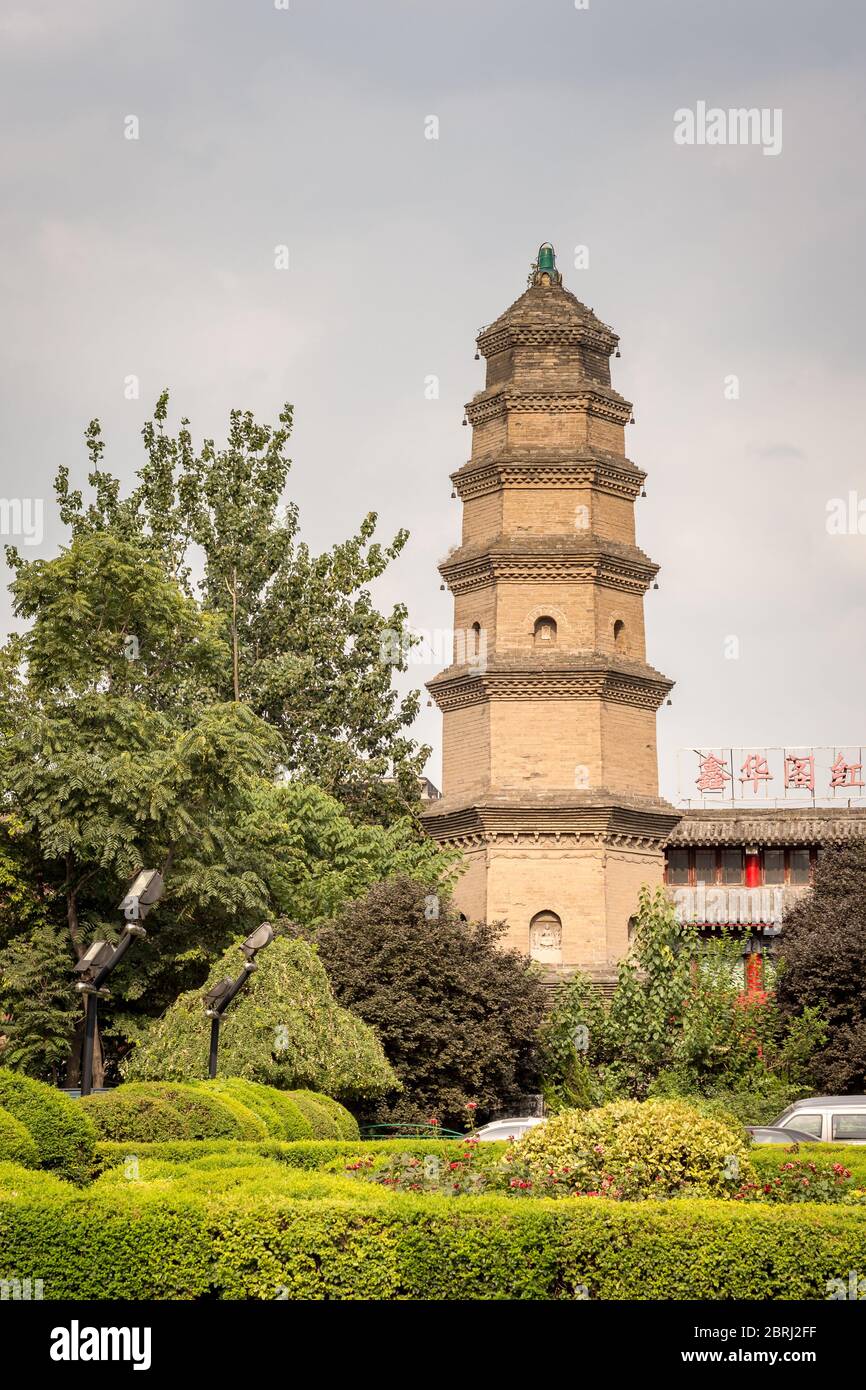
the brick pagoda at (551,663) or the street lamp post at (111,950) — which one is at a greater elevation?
the brick pagoda at (551,663)

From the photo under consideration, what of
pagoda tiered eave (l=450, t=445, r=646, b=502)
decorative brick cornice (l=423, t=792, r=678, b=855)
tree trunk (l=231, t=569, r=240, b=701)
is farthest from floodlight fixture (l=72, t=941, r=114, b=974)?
tree trunk (l=231, t=569, r=240, b=701)

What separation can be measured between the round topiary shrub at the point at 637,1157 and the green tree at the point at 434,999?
14803 millimetres

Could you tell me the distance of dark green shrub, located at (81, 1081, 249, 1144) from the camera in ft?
51.8

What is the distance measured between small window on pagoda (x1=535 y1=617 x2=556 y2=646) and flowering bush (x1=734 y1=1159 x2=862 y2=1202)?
66.1 ft

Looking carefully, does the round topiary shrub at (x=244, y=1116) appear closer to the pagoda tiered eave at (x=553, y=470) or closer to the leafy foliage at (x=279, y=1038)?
the leafy foliage at (x=279, y=1038)

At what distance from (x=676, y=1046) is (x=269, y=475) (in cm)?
2137

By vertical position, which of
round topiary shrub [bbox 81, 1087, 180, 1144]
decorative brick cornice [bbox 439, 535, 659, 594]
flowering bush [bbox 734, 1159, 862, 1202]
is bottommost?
flowering bush [bbox 734, 1159, 862, 1202]

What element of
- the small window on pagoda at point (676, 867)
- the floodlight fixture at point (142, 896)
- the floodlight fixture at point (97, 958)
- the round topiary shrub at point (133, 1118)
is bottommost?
the round topiary shrub at point (133, 1118)

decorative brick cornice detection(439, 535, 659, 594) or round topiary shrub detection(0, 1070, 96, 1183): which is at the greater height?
decorative brick cornice detection(439, 535, 659, 594)

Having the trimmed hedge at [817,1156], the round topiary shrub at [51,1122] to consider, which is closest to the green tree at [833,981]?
the trimmed hedge at [817,1156]

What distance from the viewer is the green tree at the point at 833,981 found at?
31.2 m

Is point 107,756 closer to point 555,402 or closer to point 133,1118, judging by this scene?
point 555,402

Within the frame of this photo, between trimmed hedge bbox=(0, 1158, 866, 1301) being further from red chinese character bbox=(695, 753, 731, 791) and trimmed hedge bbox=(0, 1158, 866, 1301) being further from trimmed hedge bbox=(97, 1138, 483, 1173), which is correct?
red chinese character bbox=(695, 753, 731, 791)
